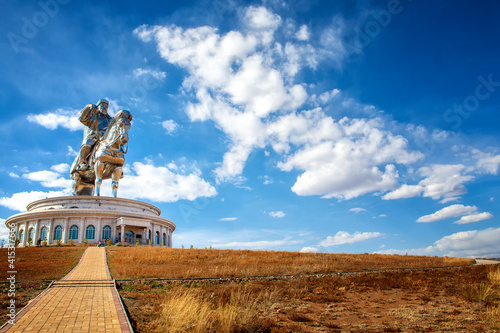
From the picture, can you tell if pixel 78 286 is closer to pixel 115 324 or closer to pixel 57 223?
pixel 115 324

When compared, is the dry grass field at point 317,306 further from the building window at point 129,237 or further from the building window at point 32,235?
the building window at point 32,235

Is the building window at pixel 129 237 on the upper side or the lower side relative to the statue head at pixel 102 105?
lower

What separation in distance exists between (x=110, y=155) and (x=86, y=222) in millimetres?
8841

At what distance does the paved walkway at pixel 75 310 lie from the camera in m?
7.67

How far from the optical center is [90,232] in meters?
42.3

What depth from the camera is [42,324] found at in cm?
788

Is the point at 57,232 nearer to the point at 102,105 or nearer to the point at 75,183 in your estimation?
the point at 75,183

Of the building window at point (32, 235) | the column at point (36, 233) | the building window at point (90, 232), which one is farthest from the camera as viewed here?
the building window at point (32, 235)

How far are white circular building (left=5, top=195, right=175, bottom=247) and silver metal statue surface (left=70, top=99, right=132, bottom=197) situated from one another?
2.53m

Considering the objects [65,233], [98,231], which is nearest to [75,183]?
[65,233]

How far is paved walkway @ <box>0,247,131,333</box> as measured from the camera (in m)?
7.67

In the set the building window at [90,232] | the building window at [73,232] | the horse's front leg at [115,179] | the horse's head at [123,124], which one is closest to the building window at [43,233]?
the building window at [73,232]

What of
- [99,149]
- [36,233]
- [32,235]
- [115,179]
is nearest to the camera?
[36,233]

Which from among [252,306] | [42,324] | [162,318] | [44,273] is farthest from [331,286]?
[44,273]
